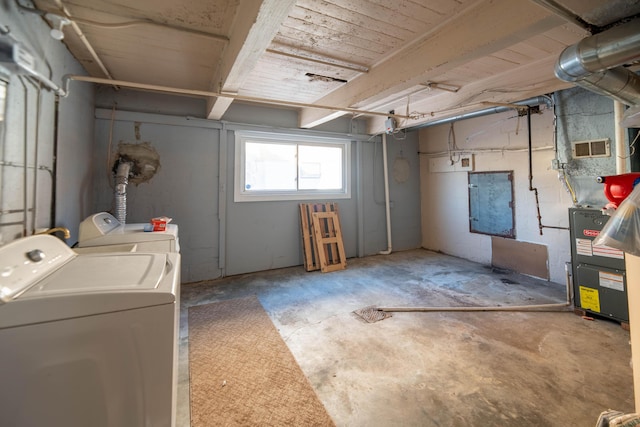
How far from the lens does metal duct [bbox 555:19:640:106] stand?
4.53 feet

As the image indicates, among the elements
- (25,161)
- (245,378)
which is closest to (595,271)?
(245,378)

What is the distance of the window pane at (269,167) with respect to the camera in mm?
4012

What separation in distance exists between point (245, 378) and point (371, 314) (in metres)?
1.35

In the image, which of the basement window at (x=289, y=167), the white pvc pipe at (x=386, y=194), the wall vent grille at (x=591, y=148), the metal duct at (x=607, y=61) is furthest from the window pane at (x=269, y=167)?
the wall vent grille at (x=591, y=148)

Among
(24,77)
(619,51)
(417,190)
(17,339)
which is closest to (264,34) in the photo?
(24,77)

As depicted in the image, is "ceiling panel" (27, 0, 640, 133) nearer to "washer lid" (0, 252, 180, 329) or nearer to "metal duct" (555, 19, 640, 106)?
"metal duct" (555, 19, 640, 106)

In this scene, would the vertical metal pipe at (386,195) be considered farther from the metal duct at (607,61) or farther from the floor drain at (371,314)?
the metal duct at (607,61)

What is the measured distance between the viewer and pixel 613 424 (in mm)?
901

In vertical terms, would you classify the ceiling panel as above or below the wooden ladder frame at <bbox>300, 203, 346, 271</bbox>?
above

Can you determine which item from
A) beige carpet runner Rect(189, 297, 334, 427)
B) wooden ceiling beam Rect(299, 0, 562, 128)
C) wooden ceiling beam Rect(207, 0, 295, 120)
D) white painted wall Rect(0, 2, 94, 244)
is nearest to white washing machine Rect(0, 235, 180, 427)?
beige carpet runner Rect(189, 297, 334, 427)

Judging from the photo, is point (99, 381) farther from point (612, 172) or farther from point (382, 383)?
point (612, 172)

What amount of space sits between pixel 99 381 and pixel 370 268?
3.68 metres

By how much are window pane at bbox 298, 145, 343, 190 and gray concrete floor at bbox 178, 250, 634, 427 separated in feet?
5.74

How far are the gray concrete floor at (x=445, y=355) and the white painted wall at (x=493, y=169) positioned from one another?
82cm
